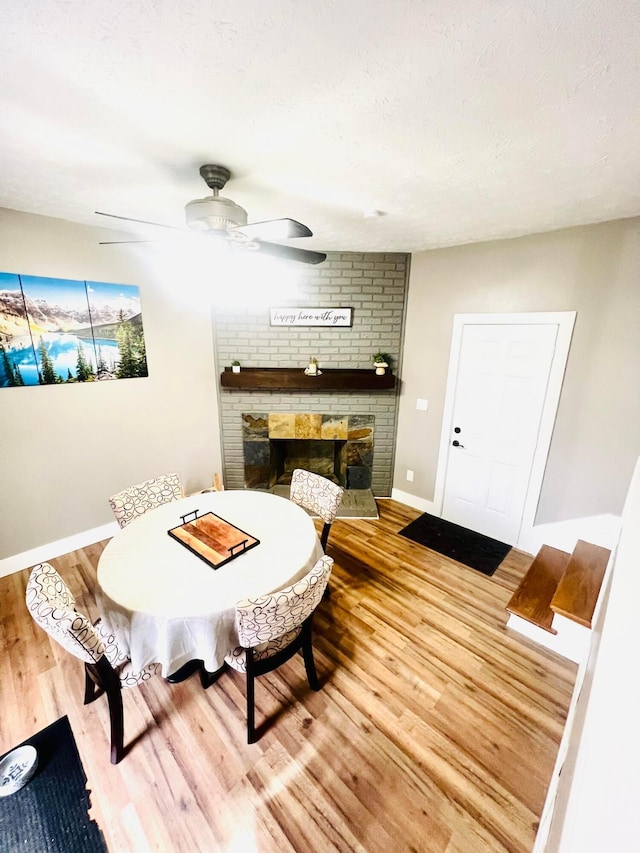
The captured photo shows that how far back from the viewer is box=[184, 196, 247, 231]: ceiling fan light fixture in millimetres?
1590

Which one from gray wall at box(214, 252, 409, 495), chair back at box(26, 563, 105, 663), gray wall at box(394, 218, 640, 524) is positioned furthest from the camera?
gray wall at box(214, 252, 409, 495)

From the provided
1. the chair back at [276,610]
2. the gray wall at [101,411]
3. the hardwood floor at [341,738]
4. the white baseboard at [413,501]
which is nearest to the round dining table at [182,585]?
the chair back at [276,610]

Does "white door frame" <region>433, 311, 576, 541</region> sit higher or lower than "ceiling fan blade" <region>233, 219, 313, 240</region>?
lower

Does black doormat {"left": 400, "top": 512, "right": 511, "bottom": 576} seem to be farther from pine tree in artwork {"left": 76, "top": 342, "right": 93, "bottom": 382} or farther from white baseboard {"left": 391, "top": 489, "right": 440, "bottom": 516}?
pine tree in artwork {"left": 76, "top": 342, "right": 93, "bottom": 382}

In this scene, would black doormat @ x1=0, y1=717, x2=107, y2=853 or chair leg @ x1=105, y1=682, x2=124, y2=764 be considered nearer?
black doormat @ x1=0, y1=717, x2=107, y2=853

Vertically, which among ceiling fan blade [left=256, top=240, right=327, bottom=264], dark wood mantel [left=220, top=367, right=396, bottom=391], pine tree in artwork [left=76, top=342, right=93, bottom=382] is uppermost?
ceiling fan blade [left=256, top=240, right=327, bottom=264]

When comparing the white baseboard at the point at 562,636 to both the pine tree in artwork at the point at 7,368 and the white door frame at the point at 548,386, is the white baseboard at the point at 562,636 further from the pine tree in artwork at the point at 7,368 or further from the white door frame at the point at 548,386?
the pine tree in artwork at the point at 7,368

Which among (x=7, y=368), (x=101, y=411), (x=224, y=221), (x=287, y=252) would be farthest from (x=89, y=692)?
(x=287, y=252)

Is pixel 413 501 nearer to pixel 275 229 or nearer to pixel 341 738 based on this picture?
pixel 341 738

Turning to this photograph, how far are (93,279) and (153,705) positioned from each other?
Result: 2.90m

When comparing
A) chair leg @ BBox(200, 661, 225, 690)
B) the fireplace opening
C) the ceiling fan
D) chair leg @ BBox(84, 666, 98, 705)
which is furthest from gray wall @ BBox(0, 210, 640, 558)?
chair leg @ BBox(200, 661, 225, 690)

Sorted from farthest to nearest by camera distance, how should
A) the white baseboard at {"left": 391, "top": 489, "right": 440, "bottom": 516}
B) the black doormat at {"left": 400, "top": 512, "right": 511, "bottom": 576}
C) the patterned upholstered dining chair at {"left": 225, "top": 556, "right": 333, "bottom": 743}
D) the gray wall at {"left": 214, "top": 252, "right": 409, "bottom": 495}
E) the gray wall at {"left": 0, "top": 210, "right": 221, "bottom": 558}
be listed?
the white baseboard at {"left": 391, "top": 489, "right": 440, "bottom": 516}, the gray wall at {"left": 214, "top": 252, "right": 409, "bottom": 495}, the black doormat at {"left": 400, "top": 512, "right": 511, "bottom": 576}, the gray wall at {"left": 0, "top": 210, "right": 221, "bottom": 558}, the patterned upholstered dining chair at {"left": 225, "top": 556, "right": 333, "bottom": 743}

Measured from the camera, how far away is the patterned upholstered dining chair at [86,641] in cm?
119

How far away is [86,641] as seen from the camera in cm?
122
